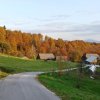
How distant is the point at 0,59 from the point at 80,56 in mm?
70125

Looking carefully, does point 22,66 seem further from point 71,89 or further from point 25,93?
point 25,93

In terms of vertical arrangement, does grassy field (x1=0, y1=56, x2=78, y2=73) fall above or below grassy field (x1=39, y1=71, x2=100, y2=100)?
below

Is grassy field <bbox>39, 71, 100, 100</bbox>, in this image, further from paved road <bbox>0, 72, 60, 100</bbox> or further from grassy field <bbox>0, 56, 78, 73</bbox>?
grassy field <bbox>0, 56, 78, 73</bbox>

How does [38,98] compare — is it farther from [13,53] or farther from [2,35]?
[2,35]

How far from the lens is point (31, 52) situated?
171625 mm

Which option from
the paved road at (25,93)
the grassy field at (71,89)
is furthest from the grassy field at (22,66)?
the paved road at (25,93)

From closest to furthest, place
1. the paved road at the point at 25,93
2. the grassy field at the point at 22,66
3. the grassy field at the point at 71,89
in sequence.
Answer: the paved road at the point at 25,93, the grassy field at the point at 71,89, the grassy field at the point at 22,66

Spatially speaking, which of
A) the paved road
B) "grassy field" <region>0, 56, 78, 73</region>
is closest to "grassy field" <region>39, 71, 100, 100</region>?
the paved road

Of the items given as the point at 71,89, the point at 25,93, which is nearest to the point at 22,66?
the point at 71,89

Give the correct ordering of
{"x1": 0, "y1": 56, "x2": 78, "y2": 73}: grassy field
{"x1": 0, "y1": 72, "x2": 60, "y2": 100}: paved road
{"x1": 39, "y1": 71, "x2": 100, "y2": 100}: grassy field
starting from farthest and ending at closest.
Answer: {"x1": 0, "y1": 56, "x2": 78, "y2": 73}: grassy field < {"x1": 39, "y1": 71, "x2": 100, "y2": 100}: grassy field < {"x1": 0, "y1": 72, "x2": 60, "y2": 100}: paved road

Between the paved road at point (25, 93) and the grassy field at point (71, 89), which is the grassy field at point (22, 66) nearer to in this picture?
the grassy field at point (71, 89)

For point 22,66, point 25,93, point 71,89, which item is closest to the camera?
point 25,93

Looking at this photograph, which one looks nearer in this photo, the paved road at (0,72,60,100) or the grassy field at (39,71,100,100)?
the paved road at (0,72,60,100)

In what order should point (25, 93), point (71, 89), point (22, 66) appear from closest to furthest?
point (25, 93)
point (71, 89)
point (22, 66)
